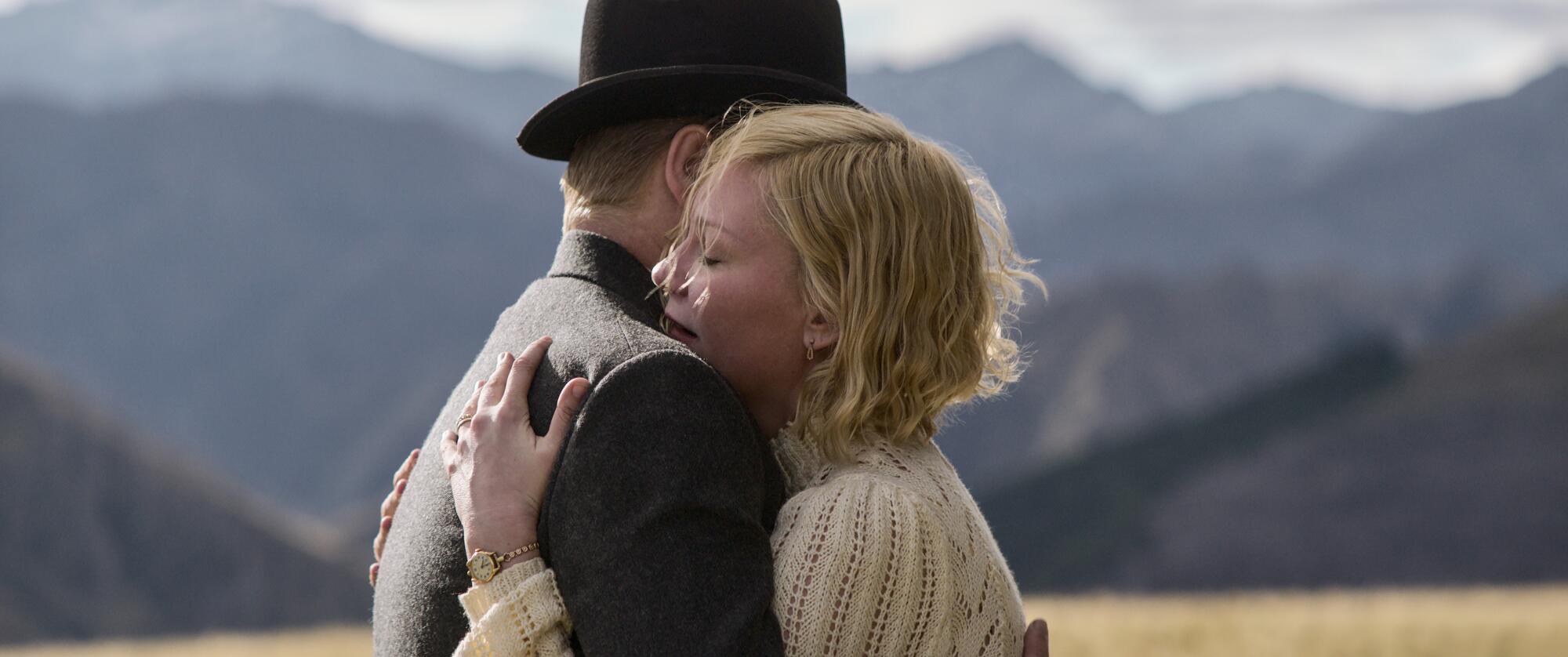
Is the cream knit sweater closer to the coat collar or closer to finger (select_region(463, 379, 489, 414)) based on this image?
finger (select_region(463, 379, 489, 414))

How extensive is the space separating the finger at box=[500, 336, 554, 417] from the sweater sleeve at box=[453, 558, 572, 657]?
26 cm

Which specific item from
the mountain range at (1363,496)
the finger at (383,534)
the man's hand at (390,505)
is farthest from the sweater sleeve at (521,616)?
the mountain range at (1363,496)

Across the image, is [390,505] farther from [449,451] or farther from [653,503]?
[653,503]

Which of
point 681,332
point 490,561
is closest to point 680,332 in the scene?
point 681,332

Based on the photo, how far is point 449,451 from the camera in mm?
2842

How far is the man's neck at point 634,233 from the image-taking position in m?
3.12

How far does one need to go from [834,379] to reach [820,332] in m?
0.09

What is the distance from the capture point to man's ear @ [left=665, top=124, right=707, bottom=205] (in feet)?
10.3

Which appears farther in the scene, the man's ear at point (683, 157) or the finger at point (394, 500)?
the finger at point (394, 500)

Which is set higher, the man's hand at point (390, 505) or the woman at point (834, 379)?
the woman at point (834, 379)

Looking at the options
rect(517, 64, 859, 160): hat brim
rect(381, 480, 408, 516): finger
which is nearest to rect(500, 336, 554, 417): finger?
rect(517, 64, 859, 160): hat brim

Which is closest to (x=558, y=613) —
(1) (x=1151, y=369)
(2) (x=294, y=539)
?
(2) (x=294, y=539)

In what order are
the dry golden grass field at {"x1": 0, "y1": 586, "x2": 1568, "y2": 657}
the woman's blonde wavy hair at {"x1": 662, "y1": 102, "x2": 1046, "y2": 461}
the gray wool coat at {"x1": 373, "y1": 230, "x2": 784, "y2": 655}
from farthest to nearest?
the dry golden grass field at {"x1": 0, "y1": 586, "x2": 1568, "y2": 657}
the woman's blonde wavy hair at {"x1": 662, "y1": 102, "x2": 1046, "y2": 461}
the gray wool coat at {"x1": 373, "y1": 230, "x2": 784, "y2": 655}

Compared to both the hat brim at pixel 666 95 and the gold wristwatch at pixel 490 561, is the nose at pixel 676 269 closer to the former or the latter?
the hat brim at pixel 666 95
